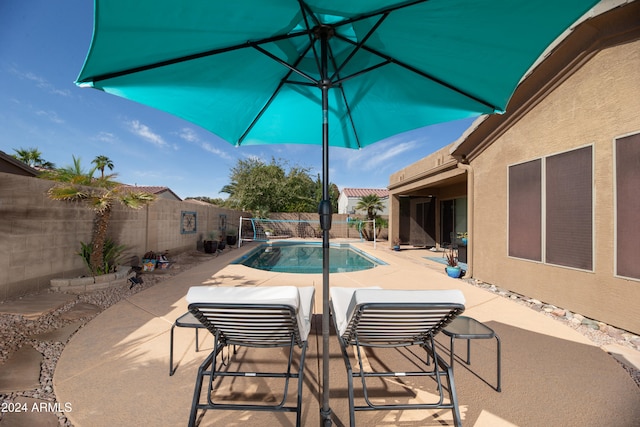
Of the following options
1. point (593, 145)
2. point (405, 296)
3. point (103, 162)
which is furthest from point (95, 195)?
point (103, 162)

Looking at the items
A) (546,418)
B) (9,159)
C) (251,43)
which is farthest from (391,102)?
(9,159)

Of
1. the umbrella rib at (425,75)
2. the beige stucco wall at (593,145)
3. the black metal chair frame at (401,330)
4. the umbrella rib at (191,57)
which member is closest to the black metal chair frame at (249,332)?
the black metal chair frame at (401,330)

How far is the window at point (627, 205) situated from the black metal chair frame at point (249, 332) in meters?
4.64

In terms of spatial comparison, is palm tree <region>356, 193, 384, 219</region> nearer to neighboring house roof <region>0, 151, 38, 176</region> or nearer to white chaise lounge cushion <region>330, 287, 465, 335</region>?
white chaise lounge cushion <region>330, 287, 465, 335</region>

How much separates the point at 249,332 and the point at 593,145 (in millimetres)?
5508

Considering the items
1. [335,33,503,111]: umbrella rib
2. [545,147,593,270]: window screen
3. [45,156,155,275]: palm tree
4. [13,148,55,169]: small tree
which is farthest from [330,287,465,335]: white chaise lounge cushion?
[13,148,55,169]: small tree

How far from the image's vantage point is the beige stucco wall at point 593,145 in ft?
11.6

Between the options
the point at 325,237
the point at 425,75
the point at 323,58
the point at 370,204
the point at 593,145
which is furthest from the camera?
the point at 370,204

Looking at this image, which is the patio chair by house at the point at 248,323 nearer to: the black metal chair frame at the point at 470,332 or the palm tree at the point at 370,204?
the black metal chair frame at the point at 470,332

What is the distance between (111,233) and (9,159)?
1001 centimetres

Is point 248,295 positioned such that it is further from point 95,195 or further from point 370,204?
point 370,204

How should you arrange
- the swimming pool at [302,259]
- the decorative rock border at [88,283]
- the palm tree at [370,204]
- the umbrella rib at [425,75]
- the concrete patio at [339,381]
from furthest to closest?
the palm tree at [370,204] → the swimming pool at [302,259] → the decorative rock border at [88,283] → the umbrella rib at [425,75] → the concrete patio at [339,381]

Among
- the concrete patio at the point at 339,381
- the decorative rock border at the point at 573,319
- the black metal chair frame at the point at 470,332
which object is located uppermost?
the black metal chair frame at the point at 470,332

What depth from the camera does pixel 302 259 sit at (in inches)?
460
